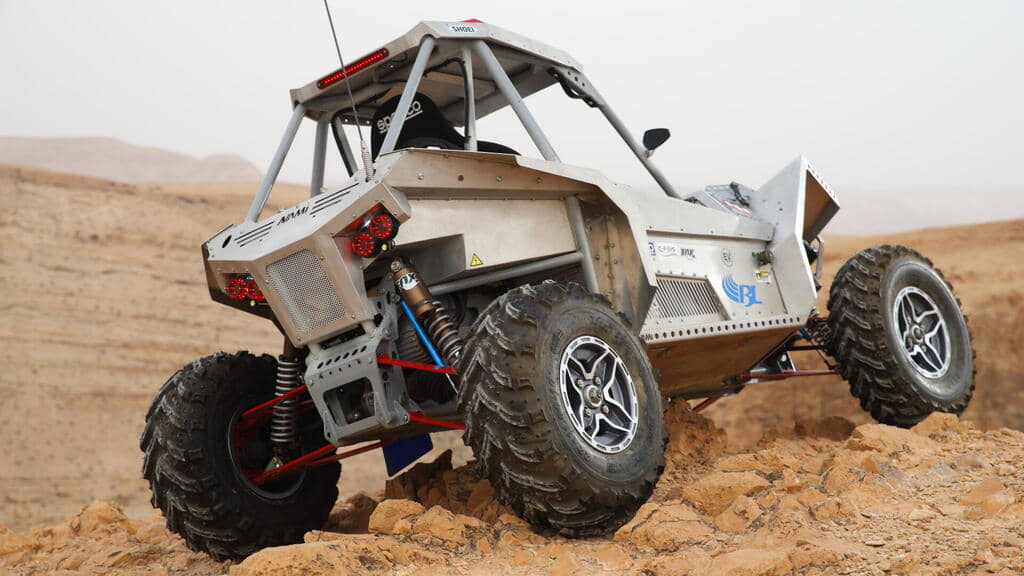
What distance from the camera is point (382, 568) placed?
3.59m

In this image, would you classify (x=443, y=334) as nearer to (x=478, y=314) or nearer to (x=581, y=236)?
(x=478, y=314)

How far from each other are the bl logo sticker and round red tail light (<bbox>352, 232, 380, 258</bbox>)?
2.62m

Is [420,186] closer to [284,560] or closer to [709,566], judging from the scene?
[284,560]

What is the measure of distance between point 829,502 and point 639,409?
34.0 inches

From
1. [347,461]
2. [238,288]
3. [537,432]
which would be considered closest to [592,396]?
[537,432]

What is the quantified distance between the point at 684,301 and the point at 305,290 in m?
2.31

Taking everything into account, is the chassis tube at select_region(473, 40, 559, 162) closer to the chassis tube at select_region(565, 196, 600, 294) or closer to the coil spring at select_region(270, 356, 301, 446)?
the chassis tube at select_region(565, 196, 600, 294)

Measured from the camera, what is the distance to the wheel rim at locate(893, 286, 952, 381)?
6.72 m

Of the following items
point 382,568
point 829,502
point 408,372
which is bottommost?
point 829,502

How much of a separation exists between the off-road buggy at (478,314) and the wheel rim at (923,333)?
4.1 inches

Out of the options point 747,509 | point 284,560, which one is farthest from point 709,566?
point 284,560

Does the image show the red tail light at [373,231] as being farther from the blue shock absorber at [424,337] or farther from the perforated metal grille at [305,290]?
the blue shock absorber at [424,337]

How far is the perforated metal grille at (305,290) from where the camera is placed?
4.17 m

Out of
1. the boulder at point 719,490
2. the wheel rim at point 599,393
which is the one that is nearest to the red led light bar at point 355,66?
the wheel rim at point 599,393
